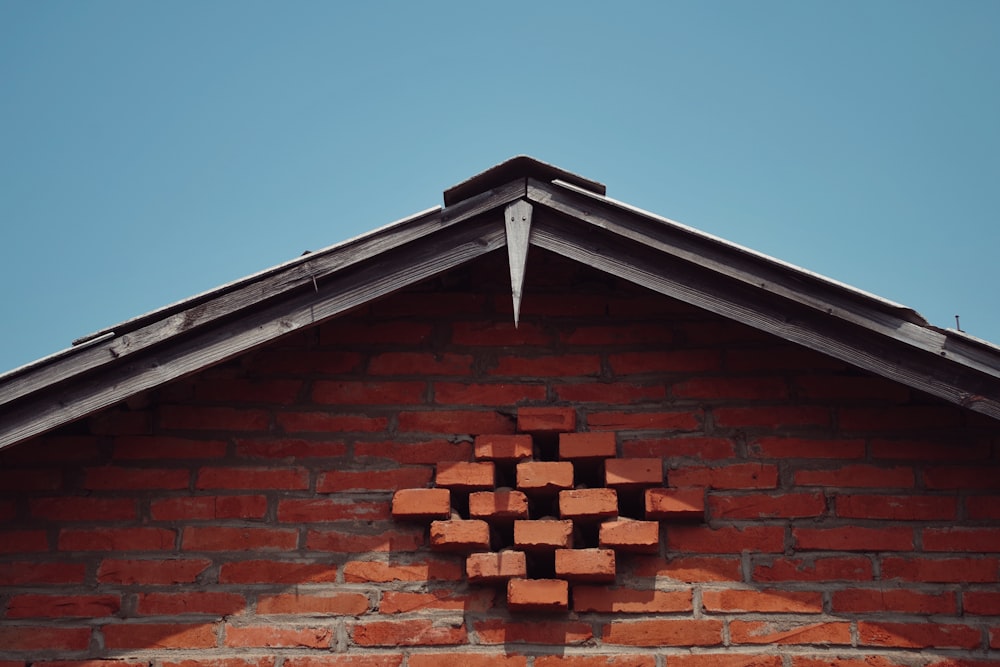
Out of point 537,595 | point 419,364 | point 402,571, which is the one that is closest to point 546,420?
point 419,364

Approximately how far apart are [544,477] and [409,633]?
2.32 ft

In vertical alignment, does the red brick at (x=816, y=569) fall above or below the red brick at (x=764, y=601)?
above

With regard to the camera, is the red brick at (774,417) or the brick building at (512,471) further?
the red brick at (774,417)

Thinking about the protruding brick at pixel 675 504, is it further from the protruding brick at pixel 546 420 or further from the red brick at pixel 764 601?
the protruding brick at pixel 546 420

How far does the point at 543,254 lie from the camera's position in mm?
4078

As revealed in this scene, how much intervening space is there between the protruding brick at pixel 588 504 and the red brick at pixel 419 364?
632 mm

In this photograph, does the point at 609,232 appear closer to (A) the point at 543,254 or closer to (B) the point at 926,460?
(A) the point at 543,254

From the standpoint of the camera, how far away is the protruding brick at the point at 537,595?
3.47 metres

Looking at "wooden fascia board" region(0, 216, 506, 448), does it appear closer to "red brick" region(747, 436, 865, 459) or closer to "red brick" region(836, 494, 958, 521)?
"red brick" region(747, 436, 865, 459)

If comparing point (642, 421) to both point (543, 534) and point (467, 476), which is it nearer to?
point (543, 534)

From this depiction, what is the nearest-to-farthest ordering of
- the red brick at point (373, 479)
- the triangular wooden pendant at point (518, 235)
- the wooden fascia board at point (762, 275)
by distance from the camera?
1. the wooden fascia board at point (762, 275)
2. the triangular wooden pendant at point (518, 235)
3. the red brick at point (373, 479)

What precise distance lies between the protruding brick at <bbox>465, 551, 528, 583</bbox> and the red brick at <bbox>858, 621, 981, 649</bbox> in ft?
3.80

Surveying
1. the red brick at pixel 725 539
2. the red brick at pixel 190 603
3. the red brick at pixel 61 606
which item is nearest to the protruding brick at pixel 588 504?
the red brick at pixel 725 539

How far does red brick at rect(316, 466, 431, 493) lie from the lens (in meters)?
3.72
